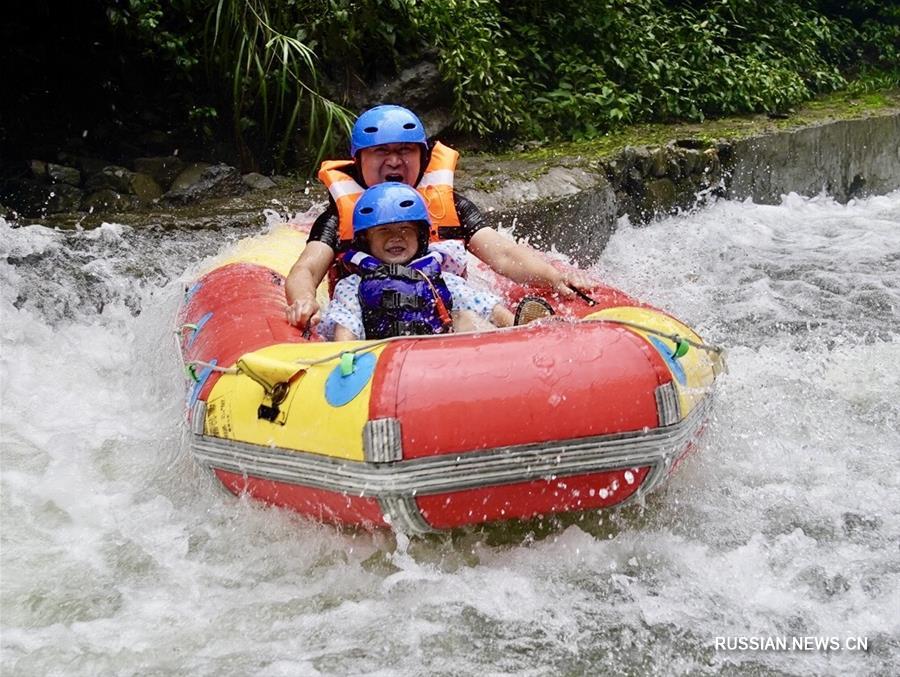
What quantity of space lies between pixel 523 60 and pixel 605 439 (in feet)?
20.8

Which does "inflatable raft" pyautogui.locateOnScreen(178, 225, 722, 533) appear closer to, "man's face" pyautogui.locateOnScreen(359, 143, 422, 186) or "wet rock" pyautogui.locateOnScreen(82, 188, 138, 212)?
"man's face" pyautogui.locateOnScreen(359, 143, 422, 186)

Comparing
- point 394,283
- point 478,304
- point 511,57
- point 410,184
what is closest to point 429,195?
Result: point 410,184

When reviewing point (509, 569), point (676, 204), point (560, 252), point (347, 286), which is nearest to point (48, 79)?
point (560, 252)

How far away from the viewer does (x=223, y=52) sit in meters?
6.25

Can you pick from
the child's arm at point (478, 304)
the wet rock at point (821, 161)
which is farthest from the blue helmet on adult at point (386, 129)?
the wet rock at point (821, 161)

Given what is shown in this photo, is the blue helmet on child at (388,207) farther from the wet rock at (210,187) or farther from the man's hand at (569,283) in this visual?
the wet rock at (210,187)

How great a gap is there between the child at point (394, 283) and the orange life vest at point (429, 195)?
27 centimetres

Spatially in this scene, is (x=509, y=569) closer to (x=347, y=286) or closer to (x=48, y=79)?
(x=347, y=286)

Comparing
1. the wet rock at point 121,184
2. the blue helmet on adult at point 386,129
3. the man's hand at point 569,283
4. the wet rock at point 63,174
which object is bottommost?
the man's hand at point 569,283

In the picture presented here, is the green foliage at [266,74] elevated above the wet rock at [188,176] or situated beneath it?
elevated above

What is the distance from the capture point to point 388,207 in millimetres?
3562

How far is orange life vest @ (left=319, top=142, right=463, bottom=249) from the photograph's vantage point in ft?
13.1

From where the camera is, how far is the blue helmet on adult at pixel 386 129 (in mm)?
3947

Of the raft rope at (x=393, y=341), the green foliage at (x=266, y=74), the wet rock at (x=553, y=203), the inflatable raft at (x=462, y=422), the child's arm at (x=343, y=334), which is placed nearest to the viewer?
the inflatable raft at (x=462, y=422)
